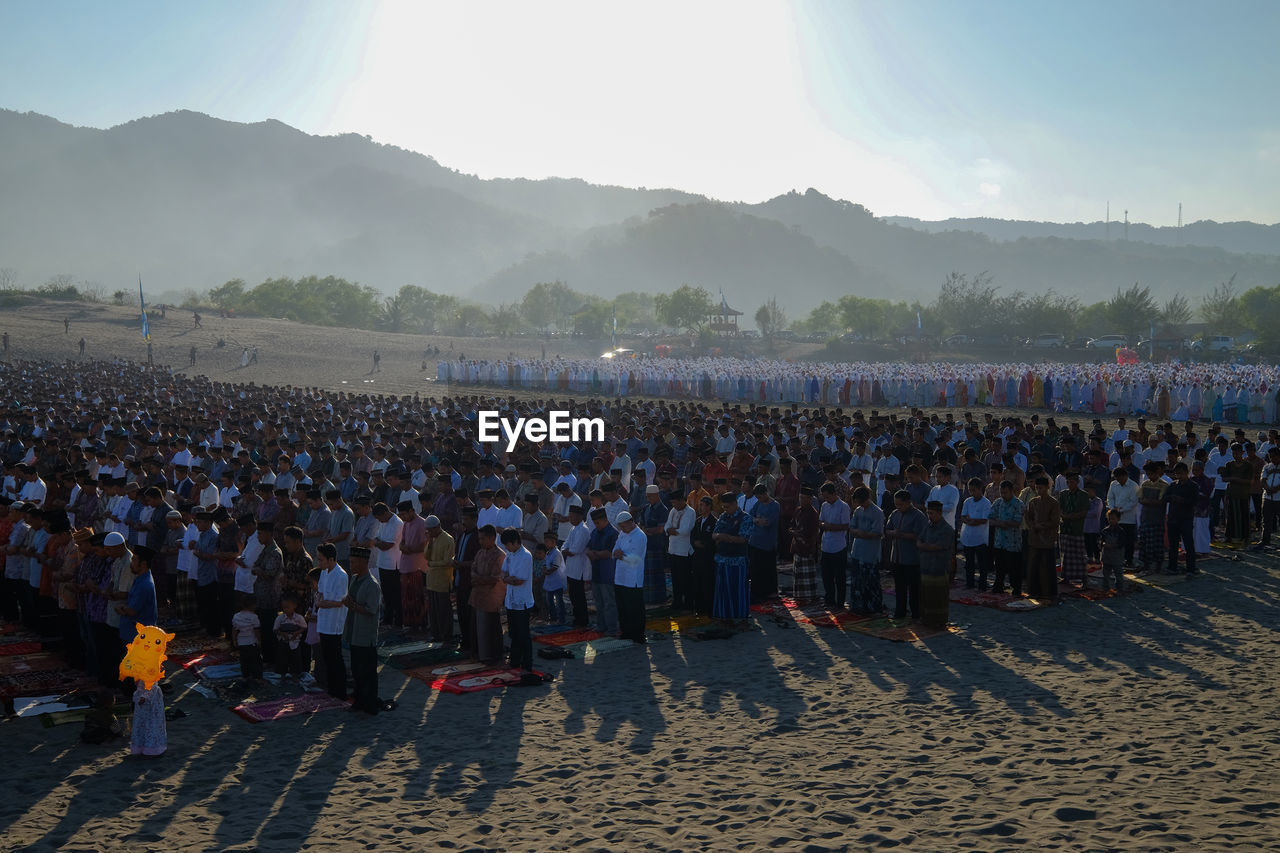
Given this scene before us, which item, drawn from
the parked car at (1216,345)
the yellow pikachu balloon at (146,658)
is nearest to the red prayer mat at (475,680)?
the yellow pikachu balloon at (146,658)

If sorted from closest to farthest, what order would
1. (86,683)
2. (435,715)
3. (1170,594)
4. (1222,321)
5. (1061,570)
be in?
1. (435,715)
2. (86,683)
3. (1170,594)
4. (1061,570)
5. (1222,321)

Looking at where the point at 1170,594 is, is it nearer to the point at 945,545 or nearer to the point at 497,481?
the point at 945,545

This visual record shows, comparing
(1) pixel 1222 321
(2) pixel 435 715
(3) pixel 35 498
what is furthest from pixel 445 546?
(1) pixel 1222 321

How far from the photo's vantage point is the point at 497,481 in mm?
12938

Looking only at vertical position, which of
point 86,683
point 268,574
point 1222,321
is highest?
point 1222,321

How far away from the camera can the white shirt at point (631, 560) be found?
10.3 m

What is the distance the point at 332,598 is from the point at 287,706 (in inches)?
42.2

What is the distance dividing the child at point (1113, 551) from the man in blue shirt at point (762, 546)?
13.2 feet

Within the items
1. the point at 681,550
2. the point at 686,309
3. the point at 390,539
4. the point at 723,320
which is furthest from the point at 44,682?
the point at 686,309

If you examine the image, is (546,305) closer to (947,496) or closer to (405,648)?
(947,496)

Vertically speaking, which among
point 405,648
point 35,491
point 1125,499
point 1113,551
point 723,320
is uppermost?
point 723,320

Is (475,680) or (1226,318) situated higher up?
(1226,318)

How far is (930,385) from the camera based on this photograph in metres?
40.0

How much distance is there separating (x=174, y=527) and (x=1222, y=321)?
315ft
